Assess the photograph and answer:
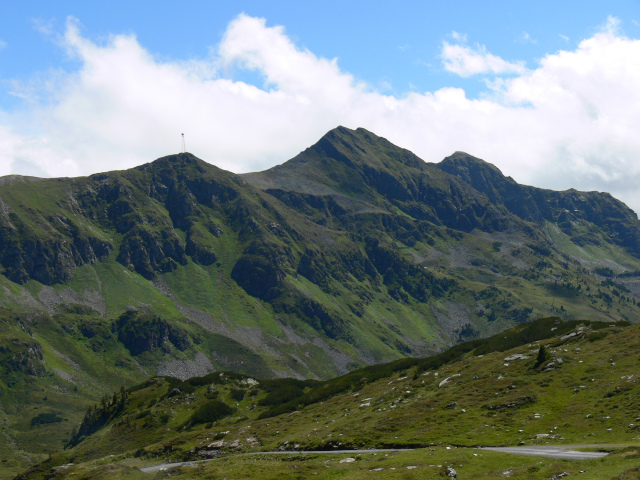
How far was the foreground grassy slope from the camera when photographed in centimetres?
5509

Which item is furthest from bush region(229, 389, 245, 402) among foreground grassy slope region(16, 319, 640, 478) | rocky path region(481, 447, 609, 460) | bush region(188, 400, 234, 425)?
rocky path region(481, 447, 609, 460)

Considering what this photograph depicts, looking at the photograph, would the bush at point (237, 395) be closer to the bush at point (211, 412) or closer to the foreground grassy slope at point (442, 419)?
the foreground grassy slope at point (442, 419)

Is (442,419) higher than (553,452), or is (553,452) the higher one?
(553,452)

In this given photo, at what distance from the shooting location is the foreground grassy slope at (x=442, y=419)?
55094 millimetres

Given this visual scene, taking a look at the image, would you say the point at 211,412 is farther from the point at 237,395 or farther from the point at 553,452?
the point at 553,452

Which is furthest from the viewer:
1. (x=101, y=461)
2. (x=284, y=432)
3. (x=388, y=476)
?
(x=101, y=461)

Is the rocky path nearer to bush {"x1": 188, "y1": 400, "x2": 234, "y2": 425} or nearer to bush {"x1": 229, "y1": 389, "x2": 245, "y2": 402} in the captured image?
bush {"x1": 188, "y1": 400, "x2": 234, "y2": 425}

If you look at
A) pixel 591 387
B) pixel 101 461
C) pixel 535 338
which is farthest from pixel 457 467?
pixel 535 338

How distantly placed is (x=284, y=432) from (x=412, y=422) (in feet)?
86.4

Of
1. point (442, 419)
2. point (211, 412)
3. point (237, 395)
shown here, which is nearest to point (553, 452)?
point (442, 419)

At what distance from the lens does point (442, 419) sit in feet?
241

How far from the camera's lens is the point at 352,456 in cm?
6312

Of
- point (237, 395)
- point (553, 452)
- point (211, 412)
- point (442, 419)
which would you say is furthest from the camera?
point (237, 395)

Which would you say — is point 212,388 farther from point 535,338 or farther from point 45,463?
point 535,338
